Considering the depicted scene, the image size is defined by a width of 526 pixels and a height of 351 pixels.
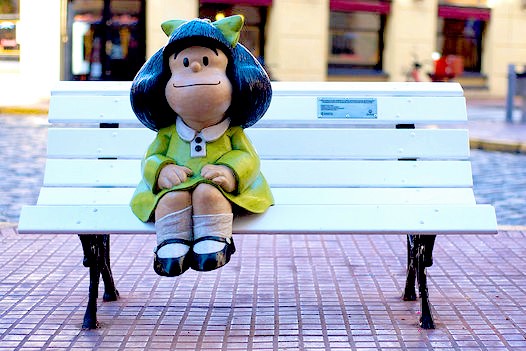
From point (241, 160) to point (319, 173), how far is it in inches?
28.8

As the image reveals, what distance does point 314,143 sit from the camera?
14.7 feet

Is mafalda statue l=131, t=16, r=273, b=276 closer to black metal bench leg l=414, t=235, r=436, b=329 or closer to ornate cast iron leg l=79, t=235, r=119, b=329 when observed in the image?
ornate cast iron leg l=79, t=235, r=119, b=329

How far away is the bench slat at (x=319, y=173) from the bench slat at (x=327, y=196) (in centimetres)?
4

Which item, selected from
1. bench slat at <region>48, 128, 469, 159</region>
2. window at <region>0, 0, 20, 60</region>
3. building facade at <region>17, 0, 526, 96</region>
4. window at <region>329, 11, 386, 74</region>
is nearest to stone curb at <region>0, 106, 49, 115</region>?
building facade at <region>17, 0, 526, 96</region>

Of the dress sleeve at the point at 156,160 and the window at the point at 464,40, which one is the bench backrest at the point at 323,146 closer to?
the dress sleeve at the point at 156,160

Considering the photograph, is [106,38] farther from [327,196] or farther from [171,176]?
[171,176]

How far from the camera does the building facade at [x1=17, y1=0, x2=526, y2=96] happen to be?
2236 centimetres

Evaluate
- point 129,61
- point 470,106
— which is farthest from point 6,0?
point 470,106

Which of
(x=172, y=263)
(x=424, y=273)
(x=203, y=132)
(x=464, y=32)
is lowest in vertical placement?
(x=424, y=273)

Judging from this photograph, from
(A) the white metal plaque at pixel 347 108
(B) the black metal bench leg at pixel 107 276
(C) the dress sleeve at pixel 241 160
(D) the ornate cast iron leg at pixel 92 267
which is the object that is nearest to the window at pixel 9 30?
(B) the black metal bench leg at pixel 107 276

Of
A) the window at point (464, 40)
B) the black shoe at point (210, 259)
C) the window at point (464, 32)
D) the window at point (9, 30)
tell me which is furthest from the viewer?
the window at point (464, 40)

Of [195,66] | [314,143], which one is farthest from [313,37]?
[195,66]

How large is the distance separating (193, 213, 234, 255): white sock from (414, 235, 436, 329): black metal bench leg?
92 cm

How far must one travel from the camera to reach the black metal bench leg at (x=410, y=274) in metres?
4.39
